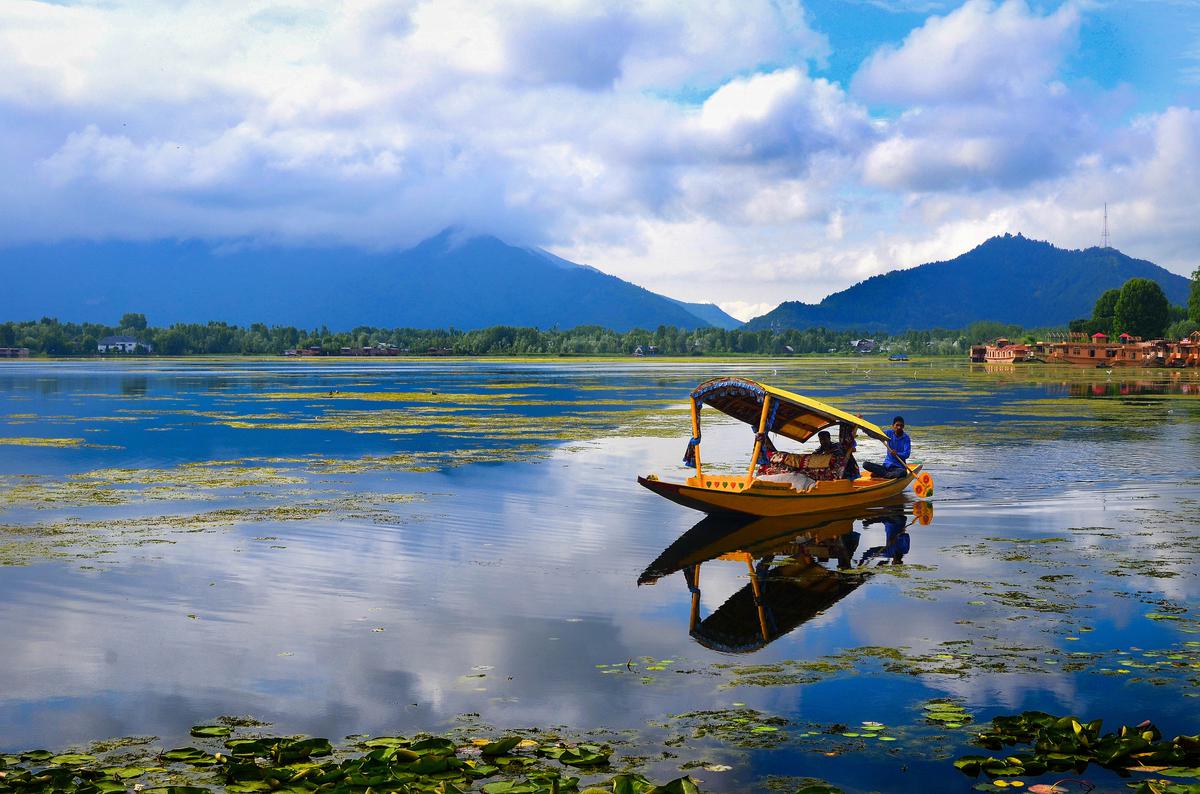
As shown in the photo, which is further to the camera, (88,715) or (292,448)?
(292,448)

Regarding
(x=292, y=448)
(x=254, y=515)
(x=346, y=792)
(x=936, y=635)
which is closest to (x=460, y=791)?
(x=346, y=792)

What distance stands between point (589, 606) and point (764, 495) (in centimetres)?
953

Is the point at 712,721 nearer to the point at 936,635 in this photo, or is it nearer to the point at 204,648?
the point at 936,635

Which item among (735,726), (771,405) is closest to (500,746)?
(735,726)

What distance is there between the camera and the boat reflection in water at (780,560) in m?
17.7

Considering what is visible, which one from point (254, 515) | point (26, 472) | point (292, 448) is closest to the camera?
point (254, 515)

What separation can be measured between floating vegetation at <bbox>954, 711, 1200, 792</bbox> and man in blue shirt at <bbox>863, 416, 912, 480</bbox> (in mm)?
19899

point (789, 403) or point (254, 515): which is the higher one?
point (789, 403)

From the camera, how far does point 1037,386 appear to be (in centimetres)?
10569

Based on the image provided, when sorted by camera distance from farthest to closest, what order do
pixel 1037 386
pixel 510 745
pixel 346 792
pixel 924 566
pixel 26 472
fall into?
pixel 1037 386, pixel 26 472, pixel 924 566, pixel 510 745, pixel 346 792

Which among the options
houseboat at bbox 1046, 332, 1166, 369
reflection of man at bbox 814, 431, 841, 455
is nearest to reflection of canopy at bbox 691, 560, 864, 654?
reflection of man at bbox 814, 431, 841, 455

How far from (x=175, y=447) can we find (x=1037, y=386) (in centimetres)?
8875

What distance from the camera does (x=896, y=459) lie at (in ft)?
105

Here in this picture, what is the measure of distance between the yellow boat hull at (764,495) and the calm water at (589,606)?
0.76 m
